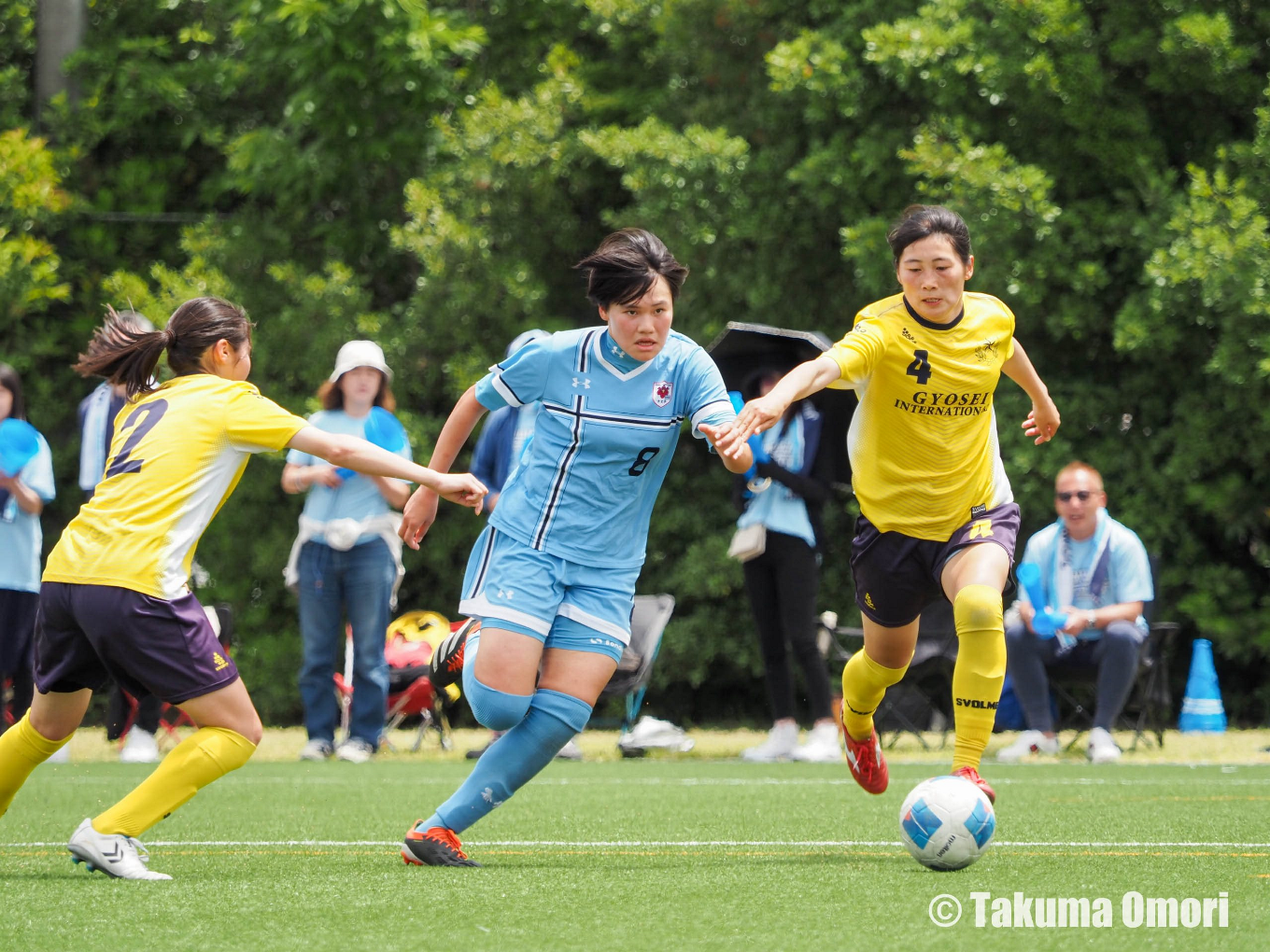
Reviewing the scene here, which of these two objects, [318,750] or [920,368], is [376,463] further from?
[318,750]

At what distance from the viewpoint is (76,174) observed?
14.8 metres

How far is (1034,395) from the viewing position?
17.7 feet

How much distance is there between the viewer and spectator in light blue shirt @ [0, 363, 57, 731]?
8039mm

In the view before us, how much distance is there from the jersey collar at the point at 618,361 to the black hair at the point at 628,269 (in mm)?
125

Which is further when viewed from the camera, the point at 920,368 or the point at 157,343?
the point at 920,368

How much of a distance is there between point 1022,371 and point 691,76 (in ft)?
29.2

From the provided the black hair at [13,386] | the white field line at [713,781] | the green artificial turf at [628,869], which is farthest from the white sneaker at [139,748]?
the black hair at [13,386]

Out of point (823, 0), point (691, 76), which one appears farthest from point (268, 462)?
point (823, 0)

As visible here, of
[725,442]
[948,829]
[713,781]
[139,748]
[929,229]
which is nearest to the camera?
[725,442]

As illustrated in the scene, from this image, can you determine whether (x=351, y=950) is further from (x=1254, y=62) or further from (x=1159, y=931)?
(x=1254, y=62)

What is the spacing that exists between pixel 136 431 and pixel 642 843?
2.02 metres

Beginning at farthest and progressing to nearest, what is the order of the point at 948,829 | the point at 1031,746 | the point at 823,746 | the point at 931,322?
1. the point at 1031,746
2. the point at 823,746
3. the point at 931,322
4. the point at 948,829

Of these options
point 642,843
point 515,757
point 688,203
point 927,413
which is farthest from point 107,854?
point 688,203

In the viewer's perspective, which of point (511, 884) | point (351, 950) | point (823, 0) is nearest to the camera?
point (351, 950)
